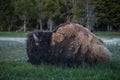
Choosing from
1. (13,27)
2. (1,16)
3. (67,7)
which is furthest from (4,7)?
(67,7)

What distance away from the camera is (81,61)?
7711mm

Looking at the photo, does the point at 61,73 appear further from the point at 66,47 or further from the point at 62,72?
the point at 66,47

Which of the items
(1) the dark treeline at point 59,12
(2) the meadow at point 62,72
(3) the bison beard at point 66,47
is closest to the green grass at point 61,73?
(2) the meadow at point 62,72

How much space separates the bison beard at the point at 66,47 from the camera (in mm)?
7723

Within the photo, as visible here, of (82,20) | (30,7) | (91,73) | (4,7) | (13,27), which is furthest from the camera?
(13,27)

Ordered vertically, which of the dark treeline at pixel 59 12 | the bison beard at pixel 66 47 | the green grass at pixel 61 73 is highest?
the dark treeline at pixel 59 12

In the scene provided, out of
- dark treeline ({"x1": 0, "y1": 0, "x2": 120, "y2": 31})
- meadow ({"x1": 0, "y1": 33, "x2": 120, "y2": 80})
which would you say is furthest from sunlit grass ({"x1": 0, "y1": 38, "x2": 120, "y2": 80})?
dark treeline ({"x1": 0, "y1": 0, "x2": 120, "y2": 31})

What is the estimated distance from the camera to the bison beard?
7723 millimetres

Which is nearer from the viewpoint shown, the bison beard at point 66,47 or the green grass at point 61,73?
the green grass at point 61,73

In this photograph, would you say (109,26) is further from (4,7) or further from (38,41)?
(38,41)

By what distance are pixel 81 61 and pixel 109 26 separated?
44.6 meters

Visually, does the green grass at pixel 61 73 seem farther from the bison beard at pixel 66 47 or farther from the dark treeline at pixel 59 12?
the dark treeline at pixel 59 12

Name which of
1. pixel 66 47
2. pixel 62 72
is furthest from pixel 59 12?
pixel 62 72

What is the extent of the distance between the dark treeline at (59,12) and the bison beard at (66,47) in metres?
32.4
